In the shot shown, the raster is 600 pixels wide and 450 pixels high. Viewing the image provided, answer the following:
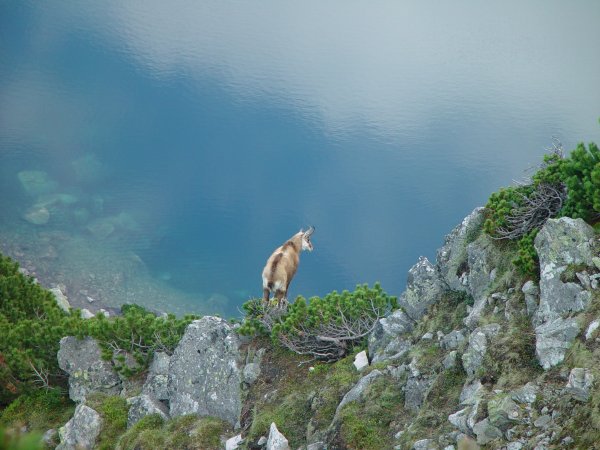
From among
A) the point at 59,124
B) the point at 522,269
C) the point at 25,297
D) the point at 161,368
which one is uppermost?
the point at 522,269

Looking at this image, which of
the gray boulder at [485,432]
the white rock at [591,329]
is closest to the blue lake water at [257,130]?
the gray boulder at [485,432]

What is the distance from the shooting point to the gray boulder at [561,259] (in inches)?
406

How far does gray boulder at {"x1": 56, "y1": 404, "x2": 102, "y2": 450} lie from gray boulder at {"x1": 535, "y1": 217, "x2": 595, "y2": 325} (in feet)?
35.7

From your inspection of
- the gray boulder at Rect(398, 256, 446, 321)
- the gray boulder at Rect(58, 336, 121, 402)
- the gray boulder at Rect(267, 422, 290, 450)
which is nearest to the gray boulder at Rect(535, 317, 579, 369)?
the gray boulder at Rect(398, 256, 446, 321)

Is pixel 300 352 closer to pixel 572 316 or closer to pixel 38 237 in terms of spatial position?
pixel 572 316

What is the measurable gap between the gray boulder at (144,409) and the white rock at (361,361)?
16.3 feet

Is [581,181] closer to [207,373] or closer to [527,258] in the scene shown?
[527,258]

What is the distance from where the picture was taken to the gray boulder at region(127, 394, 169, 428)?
614 inches

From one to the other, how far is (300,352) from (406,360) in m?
3.31

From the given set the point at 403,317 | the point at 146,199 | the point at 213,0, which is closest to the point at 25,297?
the point at 403,317

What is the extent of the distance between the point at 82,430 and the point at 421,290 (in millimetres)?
8937

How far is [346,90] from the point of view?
63375 millimetres

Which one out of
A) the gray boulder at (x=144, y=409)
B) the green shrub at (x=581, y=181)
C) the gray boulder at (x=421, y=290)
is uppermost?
the green shrub at (x=581, y=181)

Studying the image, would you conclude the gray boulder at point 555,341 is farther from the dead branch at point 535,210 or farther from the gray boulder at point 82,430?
the gray boulder at point 82,430
